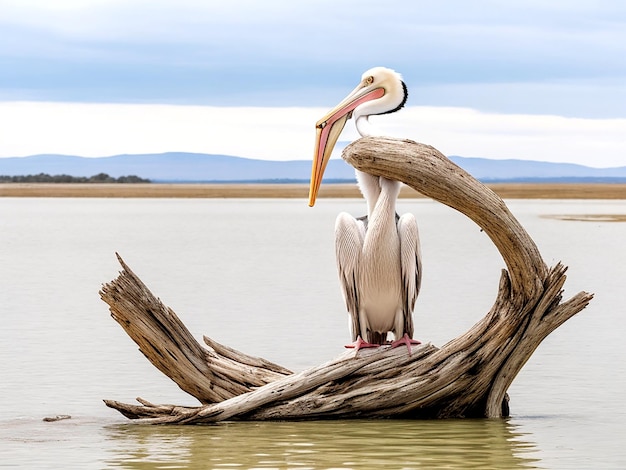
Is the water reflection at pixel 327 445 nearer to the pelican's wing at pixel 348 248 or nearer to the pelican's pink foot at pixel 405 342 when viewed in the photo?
the pelican's pink foot at pixel 405 342

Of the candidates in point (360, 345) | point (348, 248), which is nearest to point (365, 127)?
point (348, 248)

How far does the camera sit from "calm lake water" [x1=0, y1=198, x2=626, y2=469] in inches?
318

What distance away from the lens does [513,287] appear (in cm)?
855

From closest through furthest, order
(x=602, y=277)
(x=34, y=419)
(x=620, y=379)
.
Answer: (x=34, y=419) → (x=620, y=379) → (x=602, y=277)

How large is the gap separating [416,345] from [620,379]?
321cm

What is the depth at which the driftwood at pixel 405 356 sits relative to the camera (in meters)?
8.35

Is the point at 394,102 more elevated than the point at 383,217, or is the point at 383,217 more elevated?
the point at 394,102

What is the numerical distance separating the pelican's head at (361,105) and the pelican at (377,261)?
16 mm

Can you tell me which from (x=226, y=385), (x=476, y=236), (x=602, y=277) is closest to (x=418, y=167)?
(x=226, y=385)

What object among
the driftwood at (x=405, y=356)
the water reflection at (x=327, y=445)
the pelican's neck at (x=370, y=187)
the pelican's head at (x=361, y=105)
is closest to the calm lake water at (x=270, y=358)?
the water reflection at (x=327, y=445)

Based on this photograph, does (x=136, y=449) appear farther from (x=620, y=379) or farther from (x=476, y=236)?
(x=476, y=236)

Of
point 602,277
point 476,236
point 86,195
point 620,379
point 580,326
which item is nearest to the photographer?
point 620,379

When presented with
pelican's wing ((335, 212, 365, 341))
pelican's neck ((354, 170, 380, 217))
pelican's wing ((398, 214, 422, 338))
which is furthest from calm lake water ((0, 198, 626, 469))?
pelican's neck ((354, 170, 380, 217))

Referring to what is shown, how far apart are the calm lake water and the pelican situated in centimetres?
70
